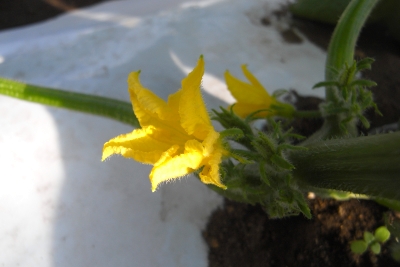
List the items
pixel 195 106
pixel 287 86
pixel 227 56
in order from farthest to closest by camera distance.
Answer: pixel 227 56 < pixel 287 86 < pixel 195 106

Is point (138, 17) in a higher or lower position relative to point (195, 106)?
lower

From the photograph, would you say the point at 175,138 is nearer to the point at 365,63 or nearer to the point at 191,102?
the point at 191,102

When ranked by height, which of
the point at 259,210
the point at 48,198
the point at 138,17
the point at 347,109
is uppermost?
the point at 347,109

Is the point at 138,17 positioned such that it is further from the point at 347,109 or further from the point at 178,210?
the point at 347,109

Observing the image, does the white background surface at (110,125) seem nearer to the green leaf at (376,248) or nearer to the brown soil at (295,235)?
the brown soil at (295,235)

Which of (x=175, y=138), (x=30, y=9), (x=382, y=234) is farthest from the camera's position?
(x=30, y=9)

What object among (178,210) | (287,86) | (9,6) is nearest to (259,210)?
(178,210)

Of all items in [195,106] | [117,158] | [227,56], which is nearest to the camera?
[195,106]

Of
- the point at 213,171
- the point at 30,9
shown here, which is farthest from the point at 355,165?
the point at 30,9
